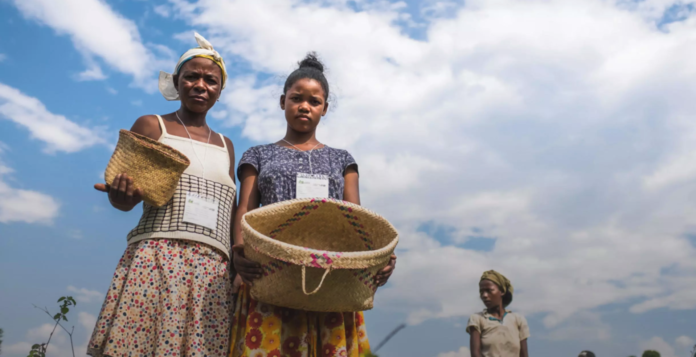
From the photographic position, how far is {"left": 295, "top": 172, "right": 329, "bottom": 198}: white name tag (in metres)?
2.51

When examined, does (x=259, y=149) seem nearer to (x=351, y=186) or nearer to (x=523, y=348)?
(x=351, y=186)

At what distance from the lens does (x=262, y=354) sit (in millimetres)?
2201

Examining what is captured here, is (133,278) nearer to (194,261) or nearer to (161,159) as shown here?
(194,261)

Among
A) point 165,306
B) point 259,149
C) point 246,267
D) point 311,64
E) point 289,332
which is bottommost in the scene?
point 289,332

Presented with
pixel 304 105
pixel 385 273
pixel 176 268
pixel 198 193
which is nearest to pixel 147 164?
pixel 198 193

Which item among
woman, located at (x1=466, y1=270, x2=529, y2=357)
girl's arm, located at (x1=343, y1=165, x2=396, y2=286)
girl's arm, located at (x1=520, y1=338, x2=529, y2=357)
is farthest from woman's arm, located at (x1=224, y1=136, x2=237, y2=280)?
girl's arm, located at (x1=520, y1=338, x2=529, y2=357)

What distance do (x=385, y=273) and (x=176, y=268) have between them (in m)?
0.92

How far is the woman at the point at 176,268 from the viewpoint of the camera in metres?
2.24

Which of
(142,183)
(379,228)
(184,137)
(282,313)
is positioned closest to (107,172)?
(142,183)

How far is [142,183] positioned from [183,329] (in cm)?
65

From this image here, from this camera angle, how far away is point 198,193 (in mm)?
2498

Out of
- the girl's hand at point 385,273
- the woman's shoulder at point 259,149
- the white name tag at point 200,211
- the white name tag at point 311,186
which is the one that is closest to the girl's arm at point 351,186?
the white name tag at point 311,186

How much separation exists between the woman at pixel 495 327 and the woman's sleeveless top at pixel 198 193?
9.91 ft

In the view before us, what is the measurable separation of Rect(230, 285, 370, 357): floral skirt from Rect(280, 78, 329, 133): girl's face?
888mm
